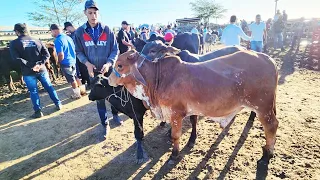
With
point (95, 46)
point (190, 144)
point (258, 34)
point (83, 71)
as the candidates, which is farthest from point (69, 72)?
point (258, 34)

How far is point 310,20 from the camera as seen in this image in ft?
52.3

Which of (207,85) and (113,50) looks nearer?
(207,85)

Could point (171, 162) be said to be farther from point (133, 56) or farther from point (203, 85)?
point (133, 56)

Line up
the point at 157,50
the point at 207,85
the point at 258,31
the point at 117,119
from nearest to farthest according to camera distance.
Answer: the point at 207,85 → the point at 157,50 → the point at 117,119 → the point at 258,31

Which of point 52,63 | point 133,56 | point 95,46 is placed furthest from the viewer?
point 52,63

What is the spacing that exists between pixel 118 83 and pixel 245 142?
2616mm

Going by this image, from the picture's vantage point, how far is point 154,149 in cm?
407

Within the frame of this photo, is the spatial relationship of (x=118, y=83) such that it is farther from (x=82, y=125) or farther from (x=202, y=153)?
(x=82, y=125)

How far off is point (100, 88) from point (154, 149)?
4.97 ft

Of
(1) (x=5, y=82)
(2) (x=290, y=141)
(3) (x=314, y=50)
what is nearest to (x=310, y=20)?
(3) (x=314, y=50)

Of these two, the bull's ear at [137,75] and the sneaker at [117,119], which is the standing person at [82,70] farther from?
the bull's ear at [137,75]

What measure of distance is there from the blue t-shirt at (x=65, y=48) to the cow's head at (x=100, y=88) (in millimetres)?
3429

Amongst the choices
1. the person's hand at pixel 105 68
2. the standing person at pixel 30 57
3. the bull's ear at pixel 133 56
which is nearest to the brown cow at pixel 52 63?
the standing person at pixel 30 57

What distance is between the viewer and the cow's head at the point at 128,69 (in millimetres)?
3199
